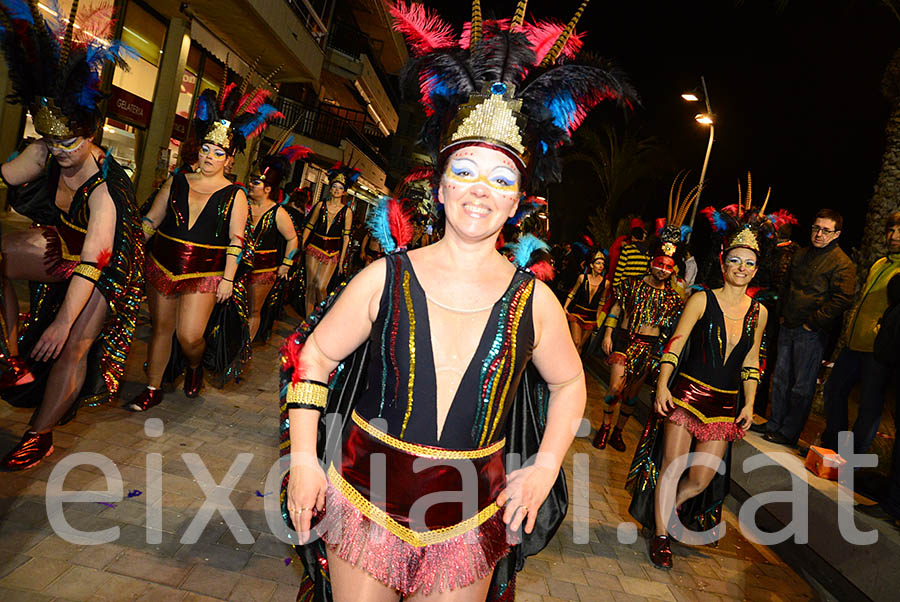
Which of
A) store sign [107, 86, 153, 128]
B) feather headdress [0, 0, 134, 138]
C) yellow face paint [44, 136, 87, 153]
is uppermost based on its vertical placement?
store sign [107, 86, 153, 128]

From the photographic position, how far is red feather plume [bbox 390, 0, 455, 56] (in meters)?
2.51

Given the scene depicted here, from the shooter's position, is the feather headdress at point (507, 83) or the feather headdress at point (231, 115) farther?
the feather headdress at point (231, 115)

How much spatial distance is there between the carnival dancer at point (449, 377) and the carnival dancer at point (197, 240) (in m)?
3.51

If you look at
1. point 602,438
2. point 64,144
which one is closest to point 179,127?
point 64,144

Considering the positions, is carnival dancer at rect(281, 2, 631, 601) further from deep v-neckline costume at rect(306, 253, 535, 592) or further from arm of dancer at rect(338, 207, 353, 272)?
arm of dancer at rect(338, 207, 353, 272)

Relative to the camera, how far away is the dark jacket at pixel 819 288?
6.80 metres

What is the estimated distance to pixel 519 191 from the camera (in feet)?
7.54

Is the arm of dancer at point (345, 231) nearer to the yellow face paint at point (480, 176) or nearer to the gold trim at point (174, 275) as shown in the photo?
the gold trim at point (174, 275)

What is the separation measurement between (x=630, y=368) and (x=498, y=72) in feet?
17.8

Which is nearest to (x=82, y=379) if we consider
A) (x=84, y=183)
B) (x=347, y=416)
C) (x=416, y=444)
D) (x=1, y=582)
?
(x=84, y=183)

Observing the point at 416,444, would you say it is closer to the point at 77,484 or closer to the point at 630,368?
the point at 77,484

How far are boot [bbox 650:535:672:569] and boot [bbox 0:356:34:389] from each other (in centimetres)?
463

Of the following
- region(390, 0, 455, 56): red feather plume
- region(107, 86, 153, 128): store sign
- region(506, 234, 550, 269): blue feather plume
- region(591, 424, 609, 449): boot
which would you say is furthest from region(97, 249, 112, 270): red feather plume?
region(107, 86, 153, 128): store sign

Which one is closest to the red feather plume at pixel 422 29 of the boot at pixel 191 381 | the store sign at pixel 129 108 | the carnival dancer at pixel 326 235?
the boot at pixel 191 381
